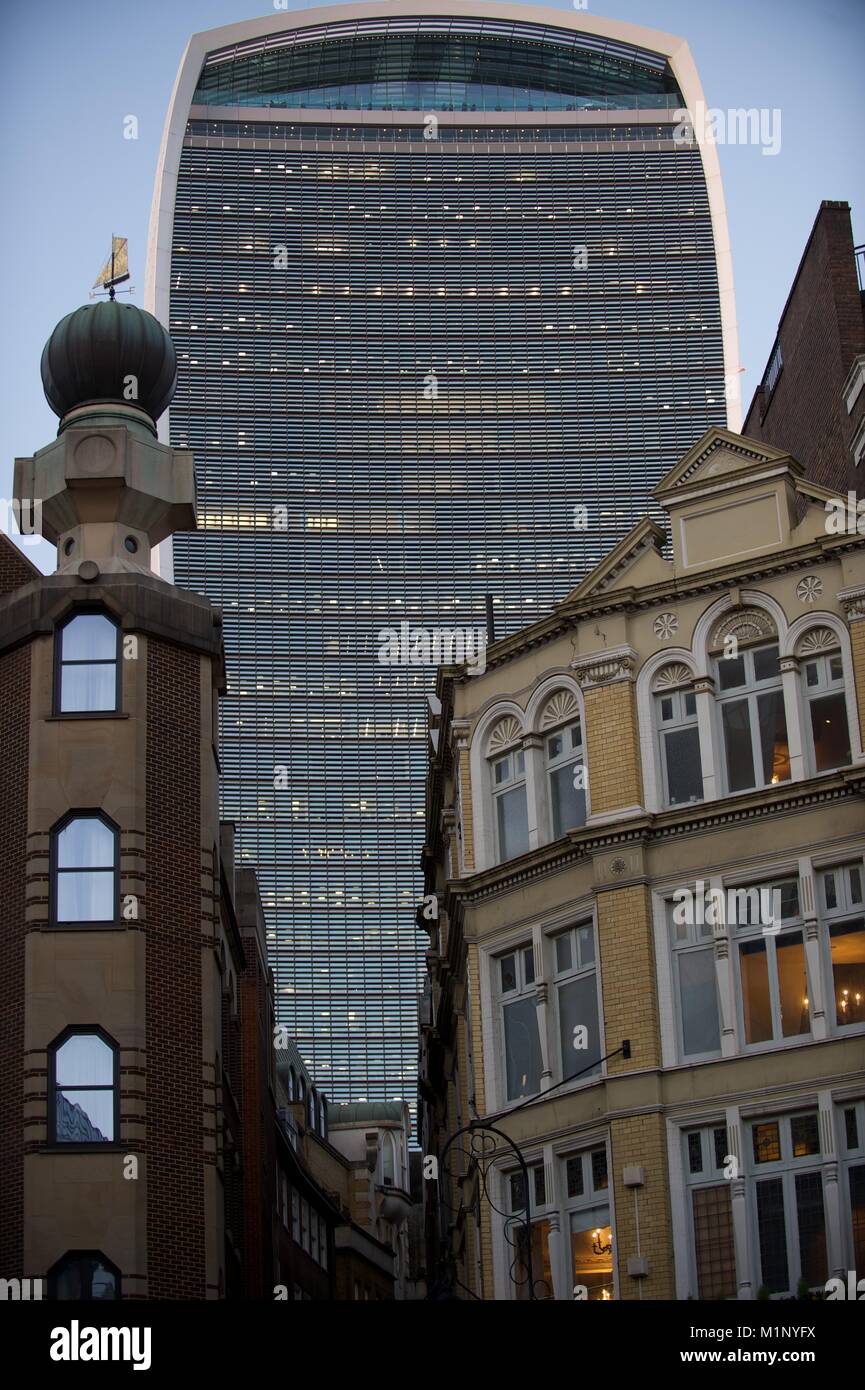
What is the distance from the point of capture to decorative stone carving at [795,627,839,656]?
4266cm

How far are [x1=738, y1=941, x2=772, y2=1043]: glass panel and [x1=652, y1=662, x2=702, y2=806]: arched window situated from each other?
11.0 ft

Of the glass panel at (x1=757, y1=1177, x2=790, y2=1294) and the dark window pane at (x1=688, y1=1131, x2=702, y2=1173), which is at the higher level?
the dark window pane at (x1=688, y1=1131, x2=702, y2=1173)

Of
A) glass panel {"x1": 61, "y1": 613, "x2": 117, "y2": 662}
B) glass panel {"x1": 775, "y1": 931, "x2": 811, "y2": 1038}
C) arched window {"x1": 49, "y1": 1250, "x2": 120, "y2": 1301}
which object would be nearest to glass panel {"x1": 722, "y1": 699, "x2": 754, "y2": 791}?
glass panel {"x1": 775, "y1": 931, "x2": 811, "y2": 1038}

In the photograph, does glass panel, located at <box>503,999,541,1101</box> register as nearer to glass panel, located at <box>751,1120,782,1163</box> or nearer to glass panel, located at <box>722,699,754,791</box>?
glass panel, located at <box>751,1120,782,1163</box>

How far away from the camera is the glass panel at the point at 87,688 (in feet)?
150

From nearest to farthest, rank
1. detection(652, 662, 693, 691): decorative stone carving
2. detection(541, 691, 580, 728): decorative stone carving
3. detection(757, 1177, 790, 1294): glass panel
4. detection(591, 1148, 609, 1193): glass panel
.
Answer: detection(757, 1177, 790, 1294): glass panel < detection(591, 1148, 609, 1193): glass panel < detection(652, 662, 693, 691): decorative stone carving < detection(541, 691, 580, 728): decorative stone carving

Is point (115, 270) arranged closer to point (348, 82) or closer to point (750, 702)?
point (750, 702)

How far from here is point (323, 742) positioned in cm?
16562

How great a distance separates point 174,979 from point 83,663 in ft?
22.3

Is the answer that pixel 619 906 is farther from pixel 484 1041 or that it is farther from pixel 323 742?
pixel 323 742

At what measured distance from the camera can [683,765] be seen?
43.6 metres

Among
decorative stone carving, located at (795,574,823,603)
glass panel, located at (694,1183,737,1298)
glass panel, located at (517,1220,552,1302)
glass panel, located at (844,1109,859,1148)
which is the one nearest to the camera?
glass panel, located at (844,1109,859,1148)

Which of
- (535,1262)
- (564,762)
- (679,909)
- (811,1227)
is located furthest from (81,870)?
(811,1227)

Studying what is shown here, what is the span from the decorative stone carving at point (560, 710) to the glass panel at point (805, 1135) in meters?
9.55
